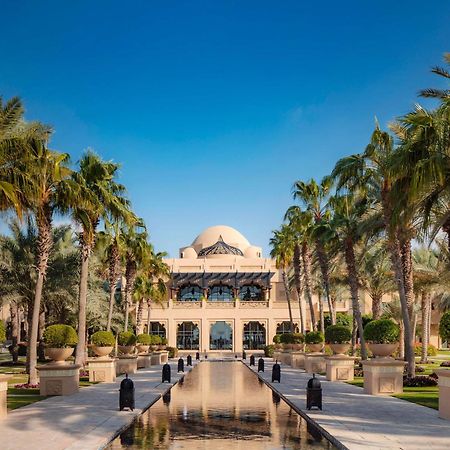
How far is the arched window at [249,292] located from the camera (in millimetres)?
85500

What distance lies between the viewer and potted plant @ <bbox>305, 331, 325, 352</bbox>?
123 feet

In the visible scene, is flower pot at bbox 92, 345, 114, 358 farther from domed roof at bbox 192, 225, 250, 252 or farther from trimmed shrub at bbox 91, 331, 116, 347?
domed roof at bbox 192, 225, 250, 252

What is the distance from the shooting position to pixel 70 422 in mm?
15148

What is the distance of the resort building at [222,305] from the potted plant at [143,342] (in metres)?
24.6

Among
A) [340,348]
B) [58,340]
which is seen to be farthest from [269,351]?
[58,340]

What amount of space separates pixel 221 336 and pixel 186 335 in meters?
4.50

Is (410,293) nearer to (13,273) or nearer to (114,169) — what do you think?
(114,169)

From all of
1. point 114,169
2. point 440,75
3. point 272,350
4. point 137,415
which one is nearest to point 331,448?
point 137,415

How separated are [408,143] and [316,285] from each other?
156ft

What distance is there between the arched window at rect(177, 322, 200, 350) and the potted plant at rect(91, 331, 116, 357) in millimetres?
48375

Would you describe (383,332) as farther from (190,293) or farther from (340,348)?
(190,293)

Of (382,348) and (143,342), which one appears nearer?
(382,348)

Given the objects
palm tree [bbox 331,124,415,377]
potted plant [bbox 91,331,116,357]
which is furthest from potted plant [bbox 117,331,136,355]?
palm tree [bbox 331,124,415,377]

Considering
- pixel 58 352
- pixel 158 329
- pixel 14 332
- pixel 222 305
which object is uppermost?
pixel 222 305
